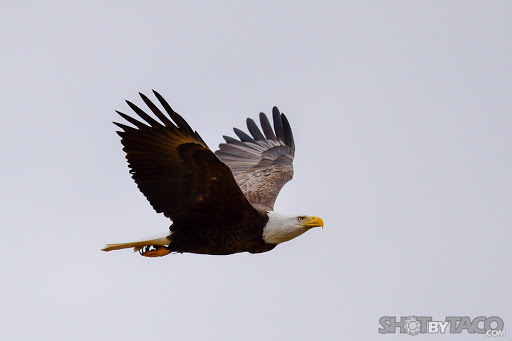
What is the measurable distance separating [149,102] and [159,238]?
1933mm

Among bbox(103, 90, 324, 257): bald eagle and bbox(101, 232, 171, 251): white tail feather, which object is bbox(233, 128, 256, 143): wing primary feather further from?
bbox(101, 232, 171, 251): white tail feather

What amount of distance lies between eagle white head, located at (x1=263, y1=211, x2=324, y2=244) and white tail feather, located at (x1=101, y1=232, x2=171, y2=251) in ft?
3.97

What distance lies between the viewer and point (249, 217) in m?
14.4

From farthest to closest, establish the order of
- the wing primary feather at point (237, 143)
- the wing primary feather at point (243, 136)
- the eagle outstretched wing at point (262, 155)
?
the wing primary feather at point (243, 136), the wing primary feather at point (237, 143), the eagle outstretched wing at point (262, 155)

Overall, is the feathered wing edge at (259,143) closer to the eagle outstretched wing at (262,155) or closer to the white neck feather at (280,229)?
the eagle outstretched wing at (262,155)

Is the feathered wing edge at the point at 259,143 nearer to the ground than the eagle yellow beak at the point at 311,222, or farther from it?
farther from it

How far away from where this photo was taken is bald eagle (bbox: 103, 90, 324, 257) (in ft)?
44.7

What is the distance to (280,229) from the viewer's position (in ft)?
47.4

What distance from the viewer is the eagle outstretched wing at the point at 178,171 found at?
44.6 feet

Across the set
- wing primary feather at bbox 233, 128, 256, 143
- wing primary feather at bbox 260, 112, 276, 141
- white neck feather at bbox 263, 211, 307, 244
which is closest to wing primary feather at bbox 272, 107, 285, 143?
wing primary feather at bbox 260, 112, 276, 141

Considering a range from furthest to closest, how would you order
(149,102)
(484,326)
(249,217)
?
1. (484,326)
2. (249,217)
3. (149,102)

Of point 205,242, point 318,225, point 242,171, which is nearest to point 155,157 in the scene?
point 205,242

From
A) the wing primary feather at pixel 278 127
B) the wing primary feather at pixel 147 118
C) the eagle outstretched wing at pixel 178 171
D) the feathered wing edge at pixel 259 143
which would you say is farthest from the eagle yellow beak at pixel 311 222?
the wing primary feather at pixel 278 127

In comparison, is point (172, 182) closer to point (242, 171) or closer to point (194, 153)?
point (194, 153)
